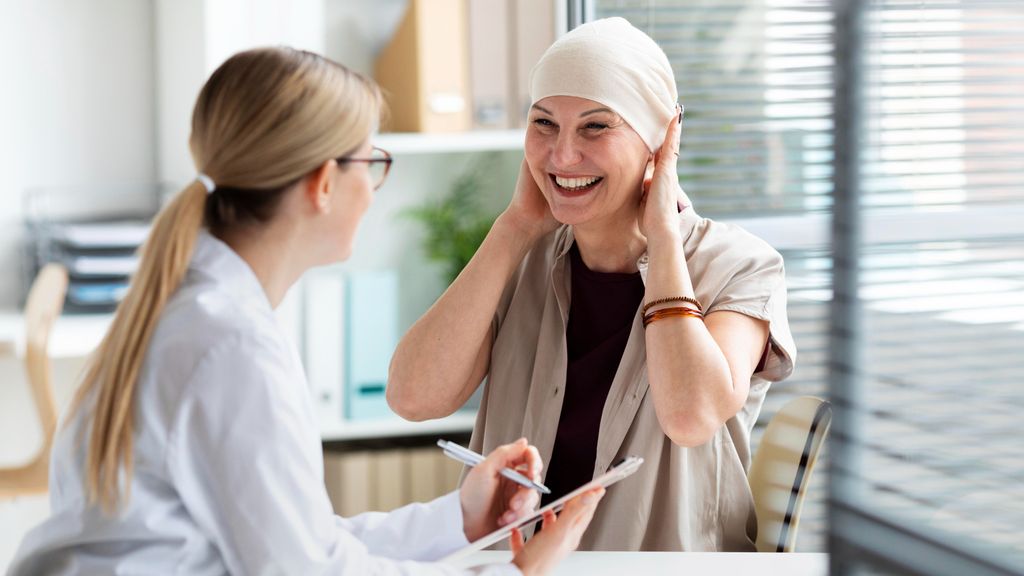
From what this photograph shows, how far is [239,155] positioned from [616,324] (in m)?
0.75

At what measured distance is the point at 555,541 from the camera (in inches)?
45.9

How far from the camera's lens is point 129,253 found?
3.05 meters

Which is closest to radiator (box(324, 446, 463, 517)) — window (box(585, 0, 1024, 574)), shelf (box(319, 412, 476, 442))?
shelf (box(319, 412, 476, 442))

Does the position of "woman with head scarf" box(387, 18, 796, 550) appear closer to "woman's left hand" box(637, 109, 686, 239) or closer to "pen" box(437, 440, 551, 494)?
"woman's left hand" box(637, 109, 686, 239)

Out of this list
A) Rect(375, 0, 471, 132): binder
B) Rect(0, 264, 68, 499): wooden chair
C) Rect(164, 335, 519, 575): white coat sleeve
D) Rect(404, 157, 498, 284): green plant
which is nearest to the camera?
Rect(164, 335, 519, 575): white coat sleeve

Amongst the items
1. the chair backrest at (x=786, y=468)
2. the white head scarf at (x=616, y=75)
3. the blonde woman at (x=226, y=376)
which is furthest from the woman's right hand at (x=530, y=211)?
the blonde woman at (x=226, y=376)

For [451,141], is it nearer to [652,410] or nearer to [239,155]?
[652,410]

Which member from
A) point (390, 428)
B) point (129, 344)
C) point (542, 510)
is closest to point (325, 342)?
point (390, 428)

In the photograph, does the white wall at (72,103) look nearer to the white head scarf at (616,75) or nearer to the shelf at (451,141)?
the shelf at (451,141)

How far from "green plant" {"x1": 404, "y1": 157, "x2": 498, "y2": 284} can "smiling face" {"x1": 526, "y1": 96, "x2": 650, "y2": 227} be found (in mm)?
1500

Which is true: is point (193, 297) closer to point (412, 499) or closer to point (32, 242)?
point (412, 499)

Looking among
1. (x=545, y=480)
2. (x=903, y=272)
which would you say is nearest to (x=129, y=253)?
(x=545, y=480)

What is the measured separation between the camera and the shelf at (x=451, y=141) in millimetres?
2920

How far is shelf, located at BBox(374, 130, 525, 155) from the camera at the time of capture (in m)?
2.92
